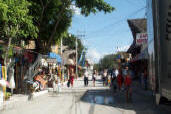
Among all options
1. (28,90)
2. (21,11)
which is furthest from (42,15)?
(21,11)

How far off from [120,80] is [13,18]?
8166 mm

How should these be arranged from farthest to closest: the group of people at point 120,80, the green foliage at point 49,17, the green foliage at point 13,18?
the green foliage at point 49,17 → the group of people at point 120,80 → the green foliage at point 13,18

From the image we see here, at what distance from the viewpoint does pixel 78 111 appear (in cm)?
1020

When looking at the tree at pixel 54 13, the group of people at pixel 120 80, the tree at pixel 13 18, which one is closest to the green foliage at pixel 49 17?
the tree at pixel 54 13

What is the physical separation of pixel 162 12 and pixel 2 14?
21.6 ft

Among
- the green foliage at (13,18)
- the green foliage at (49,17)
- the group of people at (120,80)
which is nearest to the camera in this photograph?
the green foliage at (13,18)

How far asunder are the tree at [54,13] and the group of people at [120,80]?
14.9 ft

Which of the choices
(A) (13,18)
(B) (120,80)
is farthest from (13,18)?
(B) (120,80)

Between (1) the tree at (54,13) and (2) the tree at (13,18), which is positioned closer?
(2) the tree at (13,18)

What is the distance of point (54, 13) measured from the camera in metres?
18.2

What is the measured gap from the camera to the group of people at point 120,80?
12.7m

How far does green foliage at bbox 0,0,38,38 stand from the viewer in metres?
10.4

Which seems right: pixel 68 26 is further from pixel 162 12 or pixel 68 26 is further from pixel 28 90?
pixel 162 12

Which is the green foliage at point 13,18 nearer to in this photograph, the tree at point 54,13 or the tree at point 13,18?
the tree at point 13,18
